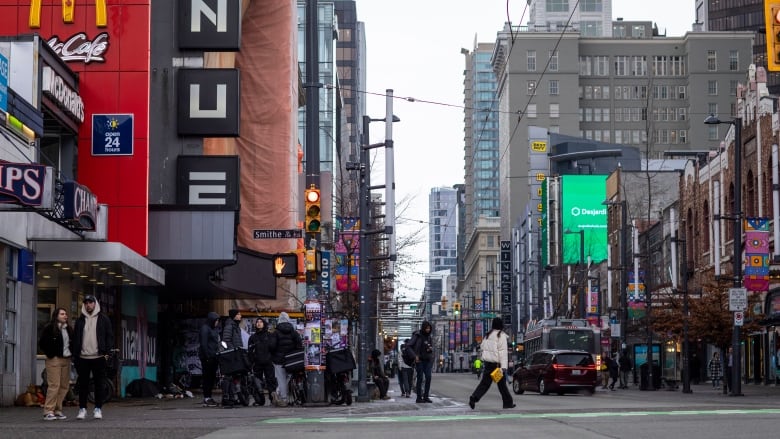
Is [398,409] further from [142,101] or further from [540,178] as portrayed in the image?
[540,178]

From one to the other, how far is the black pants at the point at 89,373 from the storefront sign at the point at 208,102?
13165 mm

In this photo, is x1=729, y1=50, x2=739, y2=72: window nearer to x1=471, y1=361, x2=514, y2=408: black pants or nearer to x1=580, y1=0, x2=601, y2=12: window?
x1=580, y1=0, x2=601, y2=12: window

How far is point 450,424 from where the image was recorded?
17.8m

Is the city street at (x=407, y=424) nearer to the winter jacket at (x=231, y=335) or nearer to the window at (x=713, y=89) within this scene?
the winter jacket at (x=231, y=335)

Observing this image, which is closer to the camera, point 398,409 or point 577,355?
point 398,409

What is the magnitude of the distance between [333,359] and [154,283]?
20.9ft

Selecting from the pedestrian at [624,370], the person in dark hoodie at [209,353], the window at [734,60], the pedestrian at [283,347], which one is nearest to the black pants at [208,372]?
the person in dark hoodie at [209,353]

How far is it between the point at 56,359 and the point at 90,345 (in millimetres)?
925

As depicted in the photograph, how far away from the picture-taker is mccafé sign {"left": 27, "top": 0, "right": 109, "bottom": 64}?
29938mm

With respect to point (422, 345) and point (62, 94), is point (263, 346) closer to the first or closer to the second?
point (422, 345)

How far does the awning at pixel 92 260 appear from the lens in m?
26.3

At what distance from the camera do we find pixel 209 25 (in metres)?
32.9

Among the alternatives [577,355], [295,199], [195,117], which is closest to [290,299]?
[295,199]

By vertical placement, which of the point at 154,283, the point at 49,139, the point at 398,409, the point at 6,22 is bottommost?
the point at 398,409
